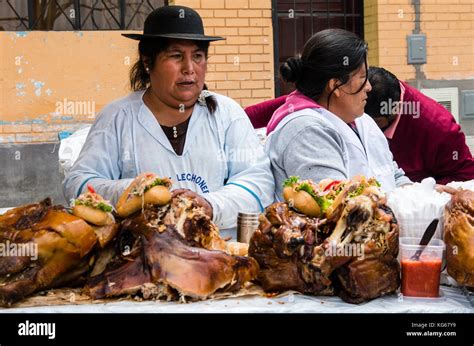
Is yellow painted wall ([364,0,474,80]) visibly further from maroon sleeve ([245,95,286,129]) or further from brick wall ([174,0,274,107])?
maroon sleeve ([245,95,286,129])

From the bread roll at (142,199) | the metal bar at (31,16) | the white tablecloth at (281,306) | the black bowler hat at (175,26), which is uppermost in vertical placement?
the metal bar at (31,16)

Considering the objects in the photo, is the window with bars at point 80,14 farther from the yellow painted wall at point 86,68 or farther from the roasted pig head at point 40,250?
the roasted pig head at point 40,250

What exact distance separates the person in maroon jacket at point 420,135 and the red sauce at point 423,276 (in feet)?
7.01

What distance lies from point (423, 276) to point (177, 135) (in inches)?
56.7

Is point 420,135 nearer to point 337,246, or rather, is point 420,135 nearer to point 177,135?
point 177,135

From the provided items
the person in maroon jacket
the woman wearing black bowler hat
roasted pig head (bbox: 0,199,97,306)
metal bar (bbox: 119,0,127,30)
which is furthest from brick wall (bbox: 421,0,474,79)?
roasted pig head (bbox: 0,199,97,306)

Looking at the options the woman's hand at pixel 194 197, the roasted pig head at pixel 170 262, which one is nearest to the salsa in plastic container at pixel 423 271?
the roasted pig head at pixel 170 262

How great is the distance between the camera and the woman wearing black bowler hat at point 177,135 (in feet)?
10.9

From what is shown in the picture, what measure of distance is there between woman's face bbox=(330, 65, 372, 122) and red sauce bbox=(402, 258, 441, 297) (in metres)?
1.33

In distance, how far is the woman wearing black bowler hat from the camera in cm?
333

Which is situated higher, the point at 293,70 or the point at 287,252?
the point at 293,70

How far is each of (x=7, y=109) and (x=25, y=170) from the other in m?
0.61

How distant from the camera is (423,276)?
236cm

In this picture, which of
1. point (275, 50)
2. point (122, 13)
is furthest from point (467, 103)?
point (122, 13)
